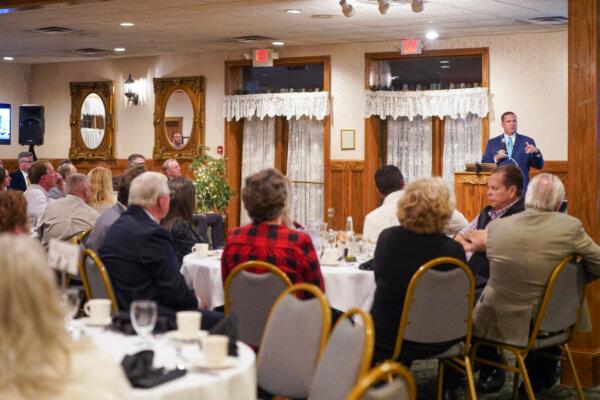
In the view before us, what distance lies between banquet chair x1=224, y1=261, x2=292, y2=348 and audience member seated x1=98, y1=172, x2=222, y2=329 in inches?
8.6

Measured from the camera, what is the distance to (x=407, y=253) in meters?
4.55

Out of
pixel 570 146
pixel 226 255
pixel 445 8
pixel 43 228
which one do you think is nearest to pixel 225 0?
pixel 445 8

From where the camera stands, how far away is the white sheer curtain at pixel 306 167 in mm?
14031

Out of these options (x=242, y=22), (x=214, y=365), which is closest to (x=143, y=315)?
(x=214, y=365)

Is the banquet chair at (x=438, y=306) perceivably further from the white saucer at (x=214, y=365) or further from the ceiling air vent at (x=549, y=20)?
the ceiling air vent at (x=549, y=20)

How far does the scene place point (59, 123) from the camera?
16969 millimetres

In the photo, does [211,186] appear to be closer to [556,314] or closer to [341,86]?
[341,86]

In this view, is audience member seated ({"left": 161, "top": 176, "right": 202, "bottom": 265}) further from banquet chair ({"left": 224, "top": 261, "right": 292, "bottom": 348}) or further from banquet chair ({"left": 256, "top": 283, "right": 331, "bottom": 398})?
banquet chair ({"left": 256, "top": 283, "right": 331, "bottom": 398})

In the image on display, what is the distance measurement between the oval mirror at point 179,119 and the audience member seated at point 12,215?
10795 mm

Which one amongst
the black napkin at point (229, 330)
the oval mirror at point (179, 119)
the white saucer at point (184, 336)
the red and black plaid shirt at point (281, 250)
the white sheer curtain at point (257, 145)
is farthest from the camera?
the oval mirror at point (179, 119)

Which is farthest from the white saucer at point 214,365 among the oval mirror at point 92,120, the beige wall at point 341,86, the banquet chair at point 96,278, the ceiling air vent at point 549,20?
the oval mirror at point 92,120

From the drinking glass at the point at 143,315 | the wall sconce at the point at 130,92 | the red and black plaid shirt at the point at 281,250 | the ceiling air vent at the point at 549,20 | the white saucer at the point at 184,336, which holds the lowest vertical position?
the white saucer at the point at 184,336

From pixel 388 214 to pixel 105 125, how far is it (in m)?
10.6

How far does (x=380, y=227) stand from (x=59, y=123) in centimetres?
1172
